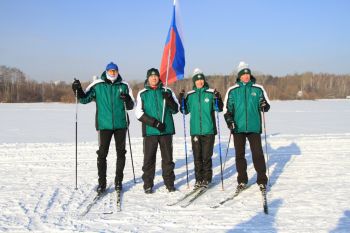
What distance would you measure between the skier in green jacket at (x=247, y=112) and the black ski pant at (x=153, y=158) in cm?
96

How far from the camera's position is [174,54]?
607 cm

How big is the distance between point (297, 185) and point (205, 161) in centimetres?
148

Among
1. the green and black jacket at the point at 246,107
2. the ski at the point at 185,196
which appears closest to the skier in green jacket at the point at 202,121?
the ski at the point at 185,196

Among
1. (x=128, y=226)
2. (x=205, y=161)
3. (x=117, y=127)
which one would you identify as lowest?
(x=128, y=226)

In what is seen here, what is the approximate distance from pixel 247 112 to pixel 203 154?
37.4 inches

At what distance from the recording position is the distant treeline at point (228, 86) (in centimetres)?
7506

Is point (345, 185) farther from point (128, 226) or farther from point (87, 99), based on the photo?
point (87, 99)

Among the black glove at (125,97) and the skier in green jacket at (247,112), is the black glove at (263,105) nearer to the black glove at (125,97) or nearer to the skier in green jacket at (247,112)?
the skier in green jacket at (247,112)

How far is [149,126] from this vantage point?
562 centimetres

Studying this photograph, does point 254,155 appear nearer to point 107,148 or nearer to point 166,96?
point 166,96

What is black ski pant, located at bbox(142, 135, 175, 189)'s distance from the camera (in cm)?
566

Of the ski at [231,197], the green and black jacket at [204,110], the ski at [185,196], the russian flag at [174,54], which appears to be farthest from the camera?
the russian flag at [174,54]

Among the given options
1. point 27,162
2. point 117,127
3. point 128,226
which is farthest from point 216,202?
point 27,162

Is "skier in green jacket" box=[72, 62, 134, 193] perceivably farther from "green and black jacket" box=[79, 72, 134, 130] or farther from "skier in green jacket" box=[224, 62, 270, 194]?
"skier in green jacket" box=[224, 62, 270, 194]
